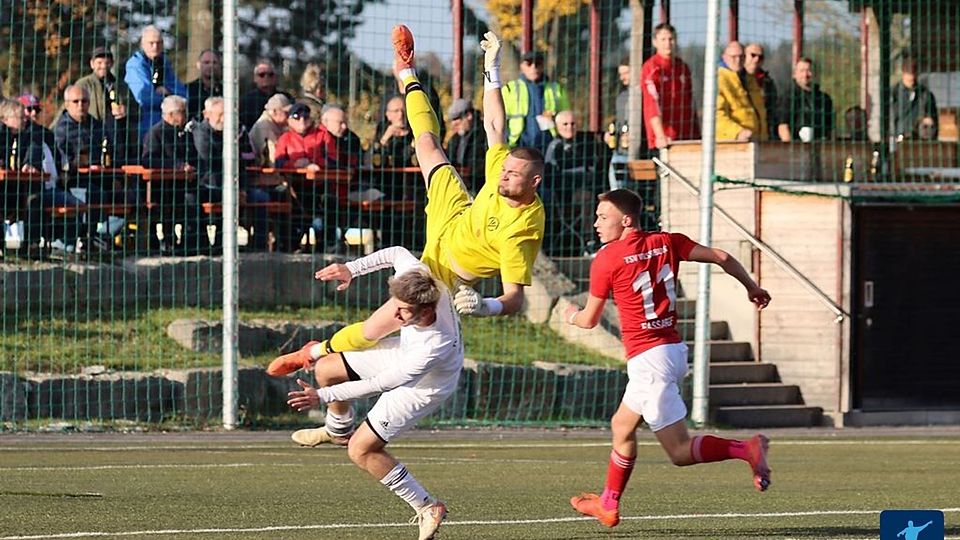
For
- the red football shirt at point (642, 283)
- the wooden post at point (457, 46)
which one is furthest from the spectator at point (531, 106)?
the red football shirt at point (642, 283)

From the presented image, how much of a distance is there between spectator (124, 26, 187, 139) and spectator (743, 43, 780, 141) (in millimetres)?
6521

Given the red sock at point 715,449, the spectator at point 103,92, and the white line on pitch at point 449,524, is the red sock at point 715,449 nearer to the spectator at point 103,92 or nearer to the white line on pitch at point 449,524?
the white line on pitch at point 449,524

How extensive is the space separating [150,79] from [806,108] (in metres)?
7.94

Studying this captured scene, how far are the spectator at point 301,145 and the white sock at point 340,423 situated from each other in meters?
8.89

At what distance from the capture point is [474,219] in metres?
11.0

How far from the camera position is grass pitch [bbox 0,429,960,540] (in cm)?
1024

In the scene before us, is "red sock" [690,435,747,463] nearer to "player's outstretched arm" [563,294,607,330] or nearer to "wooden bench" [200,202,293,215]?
"player's outstretched arm" [563,294,607,330]

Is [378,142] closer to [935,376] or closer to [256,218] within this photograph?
[256,218]

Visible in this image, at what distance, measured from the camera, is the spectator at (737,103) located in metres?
20.9

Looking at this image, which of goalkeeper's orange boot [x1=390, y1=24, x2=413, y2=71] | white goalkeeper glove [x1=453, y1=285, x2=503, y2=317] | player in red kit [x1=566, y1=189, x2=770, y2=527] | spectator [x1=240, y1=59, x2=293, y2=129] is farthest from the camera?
spectator [x1=240, y1=59, x2=293, y2=129]

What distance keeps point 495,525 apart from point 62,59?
9.75 meters

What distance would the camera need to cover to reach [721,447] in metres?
10.3

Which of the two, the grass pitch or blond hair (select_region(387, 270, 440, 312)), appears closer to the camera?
blond hair (select_region(387, 270, 440, 312))

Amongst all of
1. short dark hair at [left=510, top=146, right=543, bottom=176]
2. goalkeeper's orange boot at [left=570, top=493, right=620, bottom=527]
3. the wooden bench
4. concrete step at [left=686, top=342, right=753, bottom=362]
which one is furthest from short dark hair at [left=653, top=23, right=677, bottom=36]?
goalkeeper's orange boot at [left=570, top=493, right=620, bottom=527]
